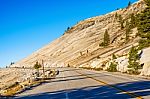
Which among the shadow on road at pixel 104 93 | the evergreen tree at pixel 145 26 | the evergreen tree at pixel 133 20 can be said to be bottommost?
the shadow on road at pixel 104 93

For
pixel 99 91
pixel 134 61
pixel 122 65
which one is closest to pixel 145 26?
pixel 122 65

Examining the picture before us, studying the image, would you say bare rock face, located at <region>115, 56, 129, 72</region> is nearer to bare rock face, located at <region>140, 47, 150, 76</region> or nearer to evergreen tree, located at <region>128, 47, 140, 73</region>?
bare rock face, located at <region>140, 47, 150, 76</region>

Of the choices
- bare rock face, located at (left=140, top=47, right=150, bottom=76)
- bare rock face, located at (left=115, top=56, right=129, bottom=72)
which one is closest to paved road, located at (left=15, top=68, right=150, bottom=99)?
bare rock face, located at (left=140, top=47, right=150, bottom=76)

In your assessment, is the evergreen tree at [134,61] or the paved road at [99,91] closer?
the paved road at [99,91]

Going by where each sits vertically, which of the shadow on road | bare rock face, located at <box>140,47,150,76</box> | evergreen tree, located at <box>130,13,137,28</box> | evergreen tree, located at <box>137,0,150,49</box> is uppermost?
evergreen tree, located at <box>130,13,137,28</box>

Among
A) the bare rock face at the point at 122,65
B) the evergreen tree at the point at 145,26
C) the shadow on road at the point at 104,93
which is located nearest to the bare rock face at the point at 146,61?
the bare rock face at the point at 122,65

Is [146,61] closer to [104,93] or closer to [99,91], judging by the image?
[99,91]

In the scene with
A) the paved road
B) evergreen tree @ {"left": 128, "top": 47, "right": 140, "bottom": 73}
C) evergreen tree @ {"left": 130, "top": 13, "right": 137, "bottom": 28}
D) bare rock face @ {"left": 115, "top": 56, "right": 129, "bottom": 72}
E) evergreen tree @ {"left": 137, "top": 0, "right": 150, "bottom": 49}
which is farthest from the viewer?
evergreen tree @ {"left": 130, "top": 13, "right": 137, "bottom": 28}

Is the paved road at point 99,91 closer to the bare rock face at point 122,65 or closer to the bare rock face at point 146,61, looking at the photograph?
the bare rock face at point 146,61

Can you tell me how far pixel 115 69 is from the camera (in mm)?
62688

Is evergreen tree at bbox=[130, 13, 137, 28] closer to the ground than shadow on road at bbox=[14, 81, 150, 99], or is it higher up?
higher up

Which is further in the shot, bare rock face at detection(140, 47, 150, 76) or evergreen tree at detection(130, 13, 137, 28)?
evergreen tree at detection(130, 13, 137, 28)

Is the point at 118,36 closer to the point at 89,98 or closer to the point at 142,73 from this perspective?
the point at 142,73

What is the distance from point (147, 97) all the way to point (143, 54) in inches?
1343
